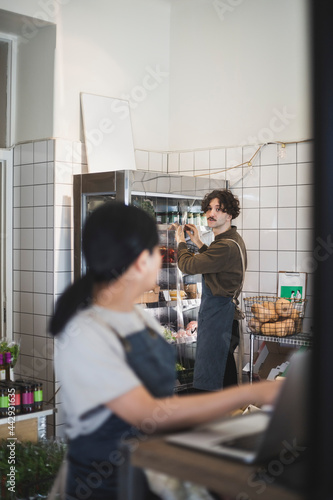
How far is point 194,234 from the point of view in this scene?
4.11 m

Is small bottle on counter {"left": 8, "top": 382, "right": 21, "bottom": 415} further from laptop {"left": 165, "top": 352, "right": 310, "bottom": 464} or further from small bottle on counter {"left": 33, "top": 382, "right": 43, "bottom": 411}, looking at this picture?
laptop {"left": 165, "top": 352, "right": 310, "bottom": 464}

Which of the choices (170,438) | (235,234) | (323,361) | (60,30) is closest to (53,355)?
(235,234)

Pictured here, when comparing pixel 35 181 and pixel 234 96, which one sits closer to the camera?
pixel 35 181

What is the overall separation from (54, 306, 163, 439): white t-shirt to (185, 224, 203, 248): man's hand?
9.02ft

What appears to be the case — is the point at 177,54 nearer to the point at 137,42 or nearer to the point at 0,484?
the point at 137,42

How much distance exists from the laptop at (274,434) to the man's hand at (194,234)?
2893mm

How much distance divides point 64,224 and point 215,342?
131cm

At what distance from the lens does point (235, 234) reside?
12.8ft

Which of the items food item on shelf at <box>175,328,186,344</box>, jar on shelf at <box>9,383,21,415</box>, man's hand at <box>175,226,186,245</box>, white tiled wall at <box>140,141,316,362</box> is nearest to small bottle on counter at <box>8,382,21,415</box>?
jar on shelf at <box>9,383,21,415</box>

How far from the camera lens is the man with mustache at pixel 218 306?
3783 millimetres

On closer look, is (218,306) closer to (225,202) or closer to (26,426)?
(225,202)

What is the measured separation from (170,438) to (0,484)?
1.79m

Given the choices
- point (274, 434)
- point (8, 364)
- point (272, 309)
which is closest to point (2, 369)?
point (8, 364)

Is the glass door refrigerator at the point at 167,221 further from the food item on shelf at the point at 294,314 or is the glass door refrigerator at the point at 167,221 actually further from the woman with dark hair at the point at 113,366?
the woman with dark hair at the point at 113,366
